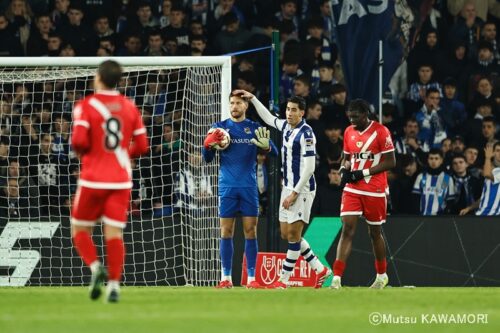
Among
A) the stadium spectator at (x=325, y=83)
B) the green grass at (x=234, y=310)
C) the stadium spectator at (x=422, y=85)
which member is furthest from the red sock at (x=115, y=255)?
the stadium spectator at (x=422, y=85)

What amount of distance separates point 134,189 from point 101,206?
624cm

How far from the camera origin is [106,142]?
9922 millimetres

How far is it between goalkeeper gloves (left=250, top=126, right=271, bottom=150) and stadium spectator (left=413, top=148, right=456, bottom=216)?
14.2ft

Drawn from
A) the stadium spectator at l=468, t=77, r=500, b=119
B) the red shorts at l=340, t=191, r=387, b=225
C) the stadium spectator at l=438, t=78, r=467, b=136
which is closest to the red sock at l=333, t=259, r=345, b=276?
the red shorts at l=340, t=191, r=387, b=225

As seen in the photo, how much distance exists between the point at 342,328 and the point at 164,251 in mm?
8148

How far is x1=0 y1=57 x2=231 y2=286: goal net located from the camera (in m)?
15.8

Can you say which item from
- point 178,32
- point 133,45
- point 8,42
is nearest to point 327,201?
point 178,32

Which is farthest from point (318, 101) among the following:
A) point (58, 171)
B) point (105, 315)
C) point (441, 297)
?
point (105, 315)

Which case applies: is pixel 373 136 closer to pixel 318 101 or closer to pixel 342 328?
pixel 318 101

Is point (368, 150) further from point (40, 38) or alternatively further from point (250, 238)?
point (40, 38)

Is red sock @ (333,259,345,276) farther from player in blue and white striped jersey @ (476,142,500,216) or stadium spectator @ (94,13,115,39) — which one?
stadium spectator @ (94,13,115,39)

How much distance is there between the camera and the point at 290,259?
14.1m

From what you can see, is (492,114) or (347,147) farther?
(492,114)

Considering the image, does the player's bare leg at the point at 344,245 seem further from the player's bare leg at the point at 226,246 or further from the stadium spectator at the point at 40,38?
the stadium spectator at the point at 40,38
